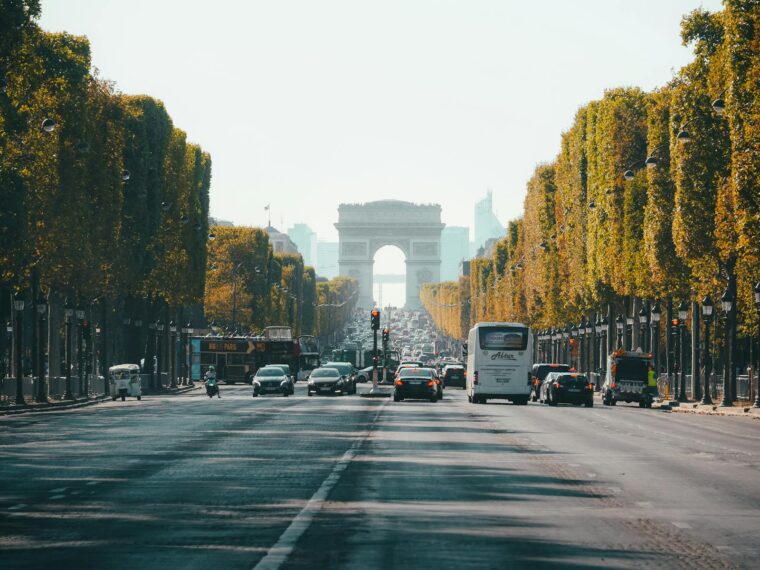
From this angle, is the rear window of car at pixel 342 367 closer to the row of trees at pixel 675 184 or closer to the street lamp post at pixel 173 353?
the row of trees at pixel 675 184

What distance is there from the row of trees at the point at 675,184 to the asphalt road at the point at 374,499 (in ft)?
63.5

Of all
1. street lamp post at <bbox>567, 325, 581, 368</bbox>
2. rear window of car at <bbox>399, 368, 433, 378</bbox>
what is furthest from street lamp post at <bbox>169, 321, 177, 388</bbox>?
street lamp post at <bbox>567, 325, 581, 368</bbox>

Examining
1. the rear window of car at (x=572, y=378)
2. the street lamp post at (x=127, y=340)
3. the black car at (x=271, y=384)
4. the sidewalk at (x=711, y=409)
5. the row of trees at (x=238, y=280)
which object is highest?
the row of trees at (x=238, y=280)

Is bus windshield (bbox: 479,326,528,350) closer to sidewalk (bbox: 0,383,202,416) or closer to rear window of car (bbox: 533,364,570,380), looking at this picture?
rear window of car (bbox: 533,364,570,380)

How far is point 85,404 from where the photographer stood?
217ft

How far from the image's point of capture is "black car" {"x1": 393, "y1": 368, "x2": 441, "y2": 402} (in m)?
70.5

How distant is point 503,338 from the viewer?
69500 millimetres

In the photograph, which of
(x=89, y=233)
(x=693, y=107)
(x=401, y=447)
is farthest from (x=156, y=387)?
(x=401, y=447)

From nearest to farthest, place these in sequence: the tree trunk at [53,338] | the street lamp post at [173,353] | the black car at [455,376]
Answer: the tree trunk at [53,338] < the street lamp post at [173,353] < the black car at [455,376]

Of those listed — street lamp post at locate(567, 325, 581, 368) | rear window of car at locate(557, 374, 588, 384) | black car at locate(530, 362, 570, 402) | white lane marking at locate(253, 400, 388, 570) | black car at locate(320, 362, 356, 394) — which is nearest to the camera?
white lane marking at locate(253, 400, 388, 570)

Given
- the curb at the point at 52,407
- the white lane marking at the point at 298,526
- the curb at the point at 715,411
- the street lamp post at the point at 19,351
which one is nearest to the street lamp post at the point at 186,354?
the curb at the point at 52,407

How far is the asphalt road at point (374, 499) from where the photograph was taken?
13.9 meters

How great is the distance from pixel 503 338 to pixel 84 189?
63.8ft

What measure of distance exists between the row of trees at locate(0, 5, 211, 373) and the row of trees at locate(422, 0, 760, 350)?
23927 millimetres
